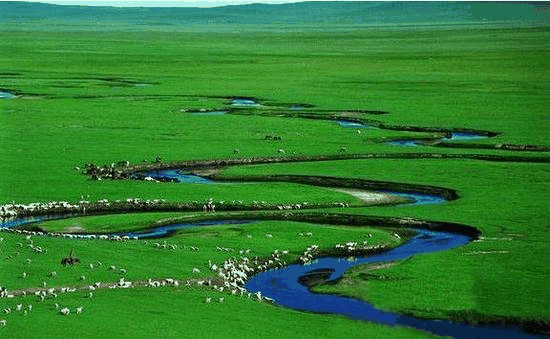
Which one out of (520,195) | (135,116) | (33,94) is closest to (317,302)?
(520,195)

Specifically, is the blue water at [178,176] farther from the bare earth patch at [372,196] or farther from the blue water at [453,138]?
the blue water at [453,138]

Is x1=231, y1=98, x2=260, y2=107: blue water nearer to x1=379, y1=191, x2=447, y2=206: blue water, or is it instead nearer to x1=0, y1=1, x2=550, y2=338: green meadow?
x1=0, y1=1, x2=550, y2=338: green meadow

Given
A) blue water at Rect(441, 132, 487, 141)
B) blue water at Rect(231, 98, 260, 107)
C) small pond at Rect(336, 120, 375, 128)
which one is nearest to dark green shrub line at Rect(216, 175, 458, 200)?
blue water at Rect(441, 132, 487, 141)

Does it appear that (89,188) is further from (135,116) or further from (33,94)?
(33,94)

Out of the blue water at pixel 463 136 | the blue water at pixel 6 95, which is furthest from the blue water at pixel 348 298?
the blue water at pixel 6 95

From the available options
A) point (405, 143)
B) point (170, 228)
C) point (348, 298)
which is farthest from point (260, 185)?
point (348, 298)
